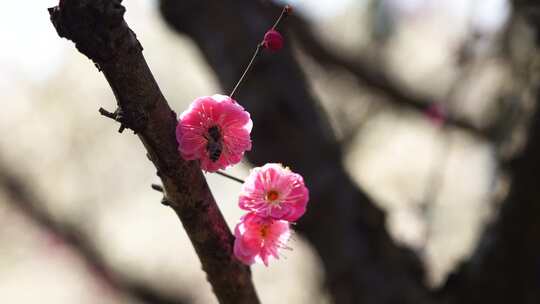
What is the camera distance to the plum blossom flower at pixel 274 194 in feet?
3.10

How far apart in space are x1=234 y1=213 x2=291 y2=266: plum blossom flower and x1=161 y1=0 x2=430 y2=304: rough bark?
2.96ft

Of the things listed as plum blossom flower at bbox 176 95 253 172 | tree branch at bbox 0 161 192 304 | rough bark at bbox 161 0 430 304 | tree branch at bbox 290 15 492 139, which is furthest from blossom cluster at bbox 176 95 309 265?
tree branch at bbox 0 161 192 304

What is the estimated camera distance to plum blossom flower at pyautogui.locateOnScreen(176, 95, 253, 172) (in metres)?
0.89

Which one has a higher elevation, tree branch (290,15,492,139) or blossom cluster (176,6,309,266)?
tree branch (290,15,492,139)

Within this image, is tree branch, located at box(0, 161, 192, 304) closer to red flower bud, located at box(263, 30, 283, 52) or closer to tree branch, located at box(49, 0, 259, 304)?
tree branch, located at box(49, 0, 259, 304)

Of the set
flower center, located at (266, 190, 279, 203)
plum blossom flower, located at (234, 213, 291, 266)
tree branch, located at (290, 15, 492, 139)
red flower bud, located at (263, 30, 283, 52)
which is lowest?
plum blossom flower, located at (234, 213, 291, 266)

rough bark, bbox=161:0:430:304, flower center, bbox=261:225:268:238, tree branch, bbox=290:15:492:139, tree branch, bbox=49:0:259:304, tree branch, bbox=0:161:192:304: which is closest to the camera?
tree branch, bbox=49:0:259:304

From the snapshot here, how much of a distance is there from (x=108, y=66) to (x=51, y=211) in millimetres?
4236

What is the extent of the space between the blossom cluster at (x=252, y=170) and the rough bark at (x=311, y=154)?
0.93 m

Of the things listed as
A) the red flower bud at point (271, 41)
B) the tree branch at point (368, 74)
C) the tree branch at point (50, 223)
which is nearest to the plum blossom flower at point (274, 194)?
the red flower bud at point (271, 41)

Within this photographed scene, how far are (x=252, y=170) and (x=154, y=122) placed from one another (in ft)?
0.56

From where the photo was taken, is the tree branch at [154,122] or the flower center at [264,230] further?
the flower center at [264,230]

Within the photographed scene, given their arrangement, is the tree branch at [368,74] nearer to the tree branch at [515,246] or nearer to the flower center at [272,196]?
the tree branch at [515,246]

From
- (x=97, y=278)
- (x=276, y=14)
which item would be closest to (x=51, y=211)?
(x=97, y=278)
